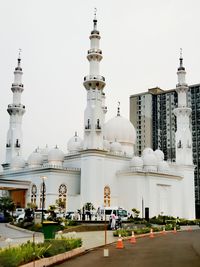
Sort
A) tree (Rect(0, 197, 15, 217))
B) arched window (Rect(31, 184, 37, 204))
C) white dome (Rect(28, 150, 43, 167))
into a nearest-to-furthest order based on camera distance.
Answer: tree (Rect(0, 197, 15, 217)), arched window (Rect(31, 184, 37, 204)), white dome (Rect(28, 150, 43, 167))

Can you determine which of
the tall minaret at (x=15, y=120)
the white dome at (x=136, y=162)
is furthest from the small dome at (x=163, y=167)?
the tall minaret at (x=15, y=120)

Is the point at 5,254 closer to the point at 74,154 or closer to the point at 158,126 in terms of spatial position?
the point at 74,154

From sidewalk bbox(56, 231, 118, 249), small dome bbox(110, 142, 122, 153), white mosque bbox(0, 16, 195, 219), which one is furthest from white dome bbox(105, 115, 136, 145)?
sidewalk bbox(56, 231, 118, 249)

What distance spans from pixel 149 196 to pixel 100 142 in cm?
846

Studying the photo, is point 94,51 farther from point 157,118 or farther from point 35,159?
point 157,118

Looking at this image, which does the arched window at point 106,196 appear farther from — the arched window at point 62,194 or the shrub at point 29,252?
the shrub at point 29,252

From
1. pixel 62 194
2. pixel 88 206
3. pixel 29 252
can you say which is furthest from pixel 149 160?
pixel 29 252

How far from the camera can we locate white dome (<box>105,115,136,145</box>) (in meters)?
55.3

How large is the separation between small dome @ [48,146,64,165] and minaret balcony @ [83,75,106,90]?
358 inches

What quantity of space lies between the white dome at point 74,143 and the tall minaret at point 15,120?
682cm

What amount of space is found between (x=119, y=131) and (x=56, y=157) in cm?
995

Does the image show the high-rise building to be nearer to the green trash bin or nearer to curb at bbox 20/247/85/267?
the green trash bin

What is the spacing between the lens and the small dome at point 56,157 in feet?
167

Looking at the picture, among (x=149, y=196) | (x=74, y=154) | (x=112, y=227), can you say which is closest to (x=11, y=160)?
(x=74, y=154)
